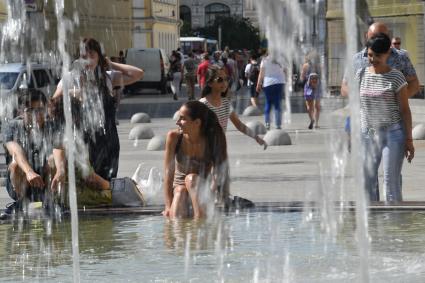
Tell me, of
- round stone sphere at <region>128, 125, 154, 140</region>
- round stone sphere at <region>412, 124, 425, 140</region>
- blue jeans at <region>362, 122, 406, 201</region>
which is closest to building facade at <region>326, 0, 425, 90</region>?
round stone sphere at <region>128, 125, 154, 140</region>

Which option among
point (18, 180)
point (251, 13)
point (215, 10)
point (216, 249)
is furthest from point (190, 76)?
point (215, 10)

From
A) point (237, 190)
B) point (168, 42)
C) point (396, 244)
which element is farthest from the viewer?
point (168, 42)

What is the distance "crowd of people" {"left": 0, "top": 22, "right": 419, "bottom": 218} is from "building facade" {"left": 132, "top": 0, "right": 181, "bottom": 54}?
66452 millimetres

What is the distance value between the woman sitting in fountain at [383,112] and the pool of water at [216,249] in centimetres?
50

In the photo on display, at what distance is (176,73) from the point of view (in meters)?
44.6

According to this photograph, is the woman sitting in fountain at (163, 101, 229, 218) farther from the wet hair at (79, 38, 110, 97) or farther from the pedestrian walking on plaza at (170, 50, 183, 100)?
the pedestrian walking on plaza at (170, 50, 183, 100)

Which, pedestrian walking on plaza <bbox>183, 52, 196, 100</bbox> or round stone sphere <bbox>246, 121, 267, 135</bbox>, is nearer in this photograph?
round stone sphere <bbox>246, 121, 267, 135</bbox>

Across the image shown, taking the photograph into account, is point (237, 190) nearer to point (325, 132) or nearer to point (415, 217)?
point (415, 217)

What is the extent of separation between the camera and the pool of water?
25.4 feet

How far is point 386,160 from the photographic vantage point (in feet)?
34.6

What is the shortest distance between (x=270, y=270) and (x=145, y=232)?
1859 mm

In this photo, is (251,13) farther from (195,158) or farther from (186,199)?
(186,199)

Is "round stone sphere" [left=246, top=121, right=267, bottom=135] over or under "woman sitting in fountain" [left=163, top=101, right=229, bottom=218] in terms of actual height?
under

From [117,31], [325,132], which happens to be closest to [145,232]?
[325,132]
